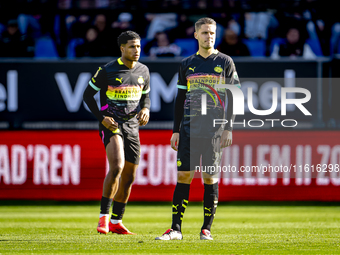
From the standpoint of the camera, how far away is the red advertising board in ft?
34.7

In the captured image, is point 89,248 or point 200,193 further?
point 200,193

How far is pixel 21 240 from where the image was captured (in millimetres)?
5836

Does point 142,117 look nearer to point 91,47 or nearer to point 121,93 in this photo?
point 121,93

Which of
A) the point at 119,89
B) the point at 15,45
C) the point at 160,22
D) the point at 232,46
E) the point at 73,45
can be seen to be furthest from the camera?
the point at 160,22

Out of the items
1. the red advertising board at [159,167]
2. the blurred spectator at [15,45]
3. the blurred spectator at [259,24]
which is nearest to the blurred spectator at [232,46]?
the blurred spectator at [259,24]

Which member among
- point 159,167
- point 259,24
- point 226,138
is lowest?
point 159,167

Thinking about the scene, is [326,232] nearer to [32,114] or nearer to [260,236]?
[260,236]

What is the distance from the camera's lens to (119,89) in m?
6.36

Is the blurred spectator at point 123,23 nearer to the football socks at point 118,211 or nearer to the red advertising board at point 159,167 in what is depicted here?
the red advertising board at point 159,167

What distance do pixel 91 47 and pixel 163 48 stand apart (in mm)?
1352

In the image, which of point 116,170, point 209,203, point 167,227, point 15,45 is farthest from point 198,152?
point 15,45

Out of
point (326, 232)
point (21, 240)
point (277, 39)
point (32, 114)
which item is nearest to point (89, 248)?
point (21, 240)

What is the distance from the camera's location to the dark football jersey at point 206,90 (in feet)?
18.4

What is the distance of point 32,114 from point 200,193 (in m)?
3.38
